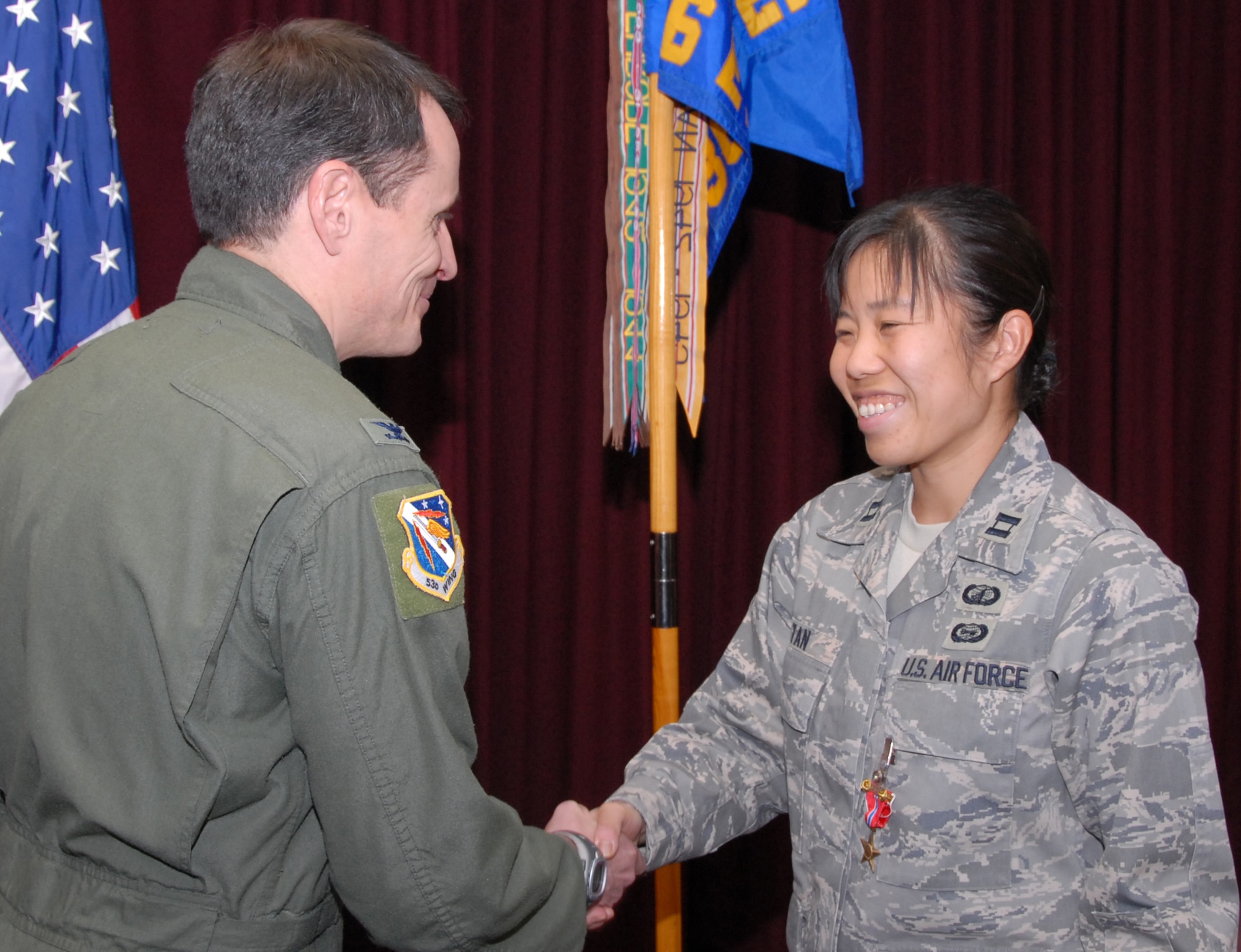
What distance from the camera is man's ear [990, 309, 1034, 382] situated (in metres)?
1.46

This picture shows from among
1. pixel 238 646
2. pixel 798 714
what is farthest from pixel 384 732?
pixel 798 714

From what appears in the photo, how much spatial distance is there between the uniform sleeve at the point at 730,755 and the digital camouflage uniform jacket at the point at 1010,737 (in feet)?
0.13

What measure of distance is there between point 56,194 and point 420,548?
1462 mm

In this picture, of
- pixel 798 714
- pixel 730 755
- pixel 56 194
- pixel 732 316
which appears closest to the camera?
pixel 798 714

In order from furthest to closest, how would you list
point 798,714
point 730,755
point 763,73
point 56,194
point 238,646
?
point 763,73 < point 56,194 < point 730,755 < point 798,714 < point 238,646

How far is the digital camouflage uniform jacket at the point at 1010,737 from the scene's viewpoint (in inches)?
48.1

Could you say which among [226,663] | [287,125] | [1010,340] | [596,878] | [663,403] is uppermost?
[287,125]

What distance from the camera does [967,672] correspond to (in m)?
1.36

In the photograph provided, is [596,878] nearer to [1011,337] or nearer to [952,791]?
[952,791]

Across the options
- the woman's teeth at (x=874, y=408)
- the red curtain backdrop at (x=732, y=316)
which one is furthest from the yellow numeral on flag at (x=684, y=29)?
the woman's teeth at (x=874, y=408)

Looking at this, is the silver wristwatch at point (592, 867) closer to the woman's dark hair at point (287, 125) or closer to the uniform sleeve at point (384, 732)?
the uniform sleeve at point (384, 732)

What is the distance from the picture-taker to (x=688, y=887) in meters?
2.87

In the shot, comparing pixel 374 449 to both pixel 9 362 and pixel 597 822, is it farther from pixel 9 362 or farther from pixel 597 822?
pixel 9 362

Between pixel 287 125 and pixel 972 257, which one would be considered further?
pixel 972 257
